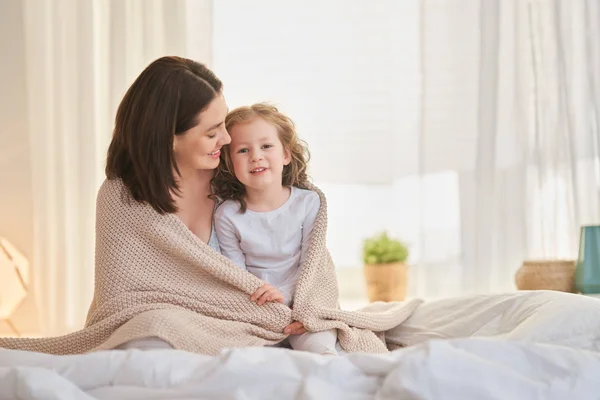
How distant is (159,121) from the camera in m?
2.16

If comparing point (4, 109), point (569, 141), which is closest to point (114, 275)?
point (4, 109)

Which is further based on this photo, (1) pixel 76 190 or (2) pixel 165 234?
(1) pixel 76 190

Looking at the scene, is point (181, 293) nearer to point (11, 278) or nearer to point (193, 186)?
point (193, 186)

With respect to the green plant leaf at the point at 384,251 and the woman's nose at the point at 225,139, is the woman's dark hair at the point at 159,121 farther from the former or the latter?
the green plant leaf at the point at 384,251

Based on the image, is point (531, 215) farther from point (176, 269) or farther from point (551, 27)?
point (176, 269)

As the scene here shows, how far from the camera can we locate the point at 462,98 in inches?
170

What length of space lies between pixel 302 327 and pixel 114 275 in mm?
462

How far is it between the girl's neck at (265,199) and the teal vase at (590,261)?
189 cm

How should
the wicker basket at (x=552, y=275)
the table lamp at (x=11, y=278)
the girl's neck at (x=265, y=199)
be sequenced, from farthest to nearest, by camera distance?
the table lamp at (x=11, y=278)
the wicker basket at (x=552, y=275)
the girl's neck at (x=265, y=199)

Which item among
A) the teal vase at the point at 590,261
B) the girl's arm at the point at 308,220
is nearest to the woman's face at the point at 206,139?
the girl's arm at the point at 308,220

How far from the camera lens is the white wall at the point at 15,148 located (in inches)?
167

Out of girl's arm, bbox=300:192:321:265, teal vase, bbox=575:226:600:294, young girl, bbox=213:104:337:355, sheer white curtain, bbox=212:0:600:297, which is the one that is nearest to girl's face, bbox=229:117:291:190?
young girl, bbox=213:104:337:355

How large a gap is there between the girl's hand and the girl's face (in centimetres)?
27

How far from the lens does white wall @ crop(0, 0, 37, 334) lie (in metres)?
4.23
